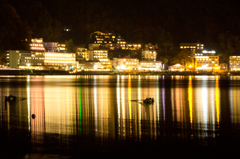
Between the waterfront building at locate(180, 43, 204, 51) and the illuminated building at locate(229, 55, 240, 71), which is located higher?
the waterfront building at locate(180, 43, 204, 51)

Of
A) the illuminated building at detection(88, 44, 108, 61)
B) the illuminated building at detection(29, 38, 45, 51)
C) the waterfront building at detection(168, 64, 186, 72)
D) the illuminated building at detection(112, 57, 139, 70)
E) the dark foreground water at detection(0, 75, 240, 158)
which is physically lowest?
the dark foreground water at detection(0, 75, 240, 158)

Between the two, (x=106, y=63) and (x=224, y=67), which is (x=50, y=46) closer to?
(x=106, y=63)

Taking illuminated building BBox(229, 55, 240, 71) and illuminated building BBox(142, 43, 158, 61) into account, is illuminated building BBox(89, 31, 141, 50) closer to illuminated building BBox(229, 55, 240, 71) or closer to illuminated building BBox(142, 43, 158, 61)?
illuminated building BBox(142, 43, 158, 61)

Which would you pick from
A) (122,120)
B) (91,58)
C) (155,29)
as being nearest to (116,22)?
(155,29)

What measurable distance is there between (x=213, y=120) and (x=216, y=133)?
3.07 metres

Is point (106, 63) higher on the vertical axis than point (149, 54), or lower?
lower

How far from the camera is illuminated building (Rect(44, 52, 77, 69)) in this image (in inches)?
3915

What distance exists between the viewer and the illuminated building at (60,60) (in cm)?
9944

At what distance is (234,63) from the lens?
378 ft

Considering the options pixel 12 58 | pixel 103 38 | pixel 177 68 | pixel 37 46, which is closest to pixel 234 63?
pixel 177 68

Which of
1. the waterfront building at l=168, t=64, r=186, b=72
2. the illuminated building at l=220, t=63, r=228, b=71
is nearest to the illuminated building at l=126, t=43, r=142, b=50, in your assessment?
the waterfront building at l=168, t=64, r=186, b=72

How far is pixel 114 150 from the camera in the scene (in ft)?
31.9

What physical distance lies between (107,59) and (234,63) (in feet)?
138

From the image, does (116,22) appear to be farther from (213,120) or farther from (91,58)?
(213,120)
